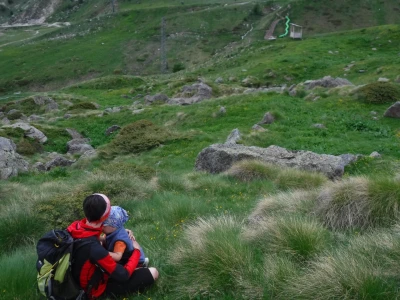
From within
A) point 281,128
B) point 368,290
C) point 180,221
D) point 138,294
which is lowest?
point 281,128

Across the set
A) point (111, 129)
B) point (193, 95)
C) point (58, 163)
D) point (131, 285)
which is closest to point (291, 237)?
point (131, 285)

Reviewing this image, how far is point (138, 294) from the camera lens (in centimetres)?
543

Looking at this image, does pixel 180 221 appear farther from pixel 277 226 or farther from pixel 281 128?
pixel 281 128

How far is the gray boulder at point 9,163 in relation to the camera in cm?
1738

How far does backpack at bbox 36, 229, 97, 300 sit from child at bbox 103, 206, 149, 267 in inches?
22.8

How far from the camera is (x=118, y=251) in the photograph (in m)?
5.75

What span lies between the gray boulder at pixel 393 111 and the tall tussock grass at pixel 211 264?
15954 mm

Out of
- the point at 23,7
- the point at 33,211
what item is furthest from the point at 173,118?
the point at 23,7

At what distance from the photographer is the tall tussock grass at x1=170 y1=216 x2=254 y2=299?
5090 millimetres

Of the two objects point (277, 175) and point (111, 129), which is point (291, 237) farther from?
point (111, 129)

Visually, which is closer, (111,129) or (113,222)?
(113,222)

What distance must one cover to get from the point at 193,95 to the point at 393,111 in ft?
56.6

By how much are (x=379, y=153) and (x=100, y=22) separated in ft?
348

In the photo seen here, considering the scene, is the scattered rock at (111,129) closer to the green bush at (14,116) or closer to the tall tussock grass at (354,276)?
the green bush at (14,116)
